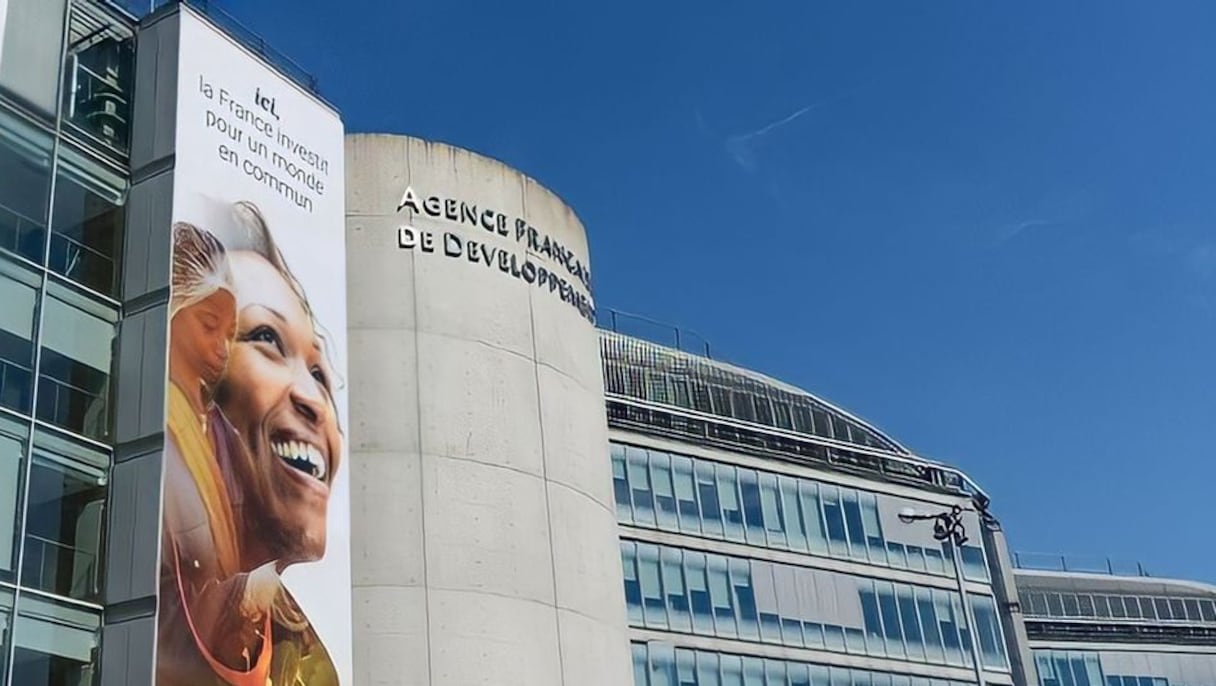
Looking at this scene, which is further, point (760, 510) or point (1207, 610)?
point (1207, 610)

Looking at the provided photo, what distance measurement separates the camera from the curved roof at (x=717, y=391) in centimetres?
5144

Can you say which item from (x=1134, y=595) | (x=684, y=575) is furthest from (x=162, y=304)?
(x=1134, y=595)

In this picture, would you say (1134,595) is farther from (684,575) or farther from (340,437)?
(340,437)

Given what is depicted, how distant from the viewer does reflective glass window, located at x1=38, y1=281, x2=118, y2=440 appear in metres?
28.5

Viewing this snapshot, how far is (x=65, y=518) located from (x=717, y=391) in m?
29.1

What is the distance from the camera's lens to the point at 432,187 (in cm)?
3891

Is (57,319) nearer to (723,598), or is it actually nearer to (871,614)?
(723,598)

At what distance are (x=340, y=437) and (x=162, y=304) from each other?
17.7 ft

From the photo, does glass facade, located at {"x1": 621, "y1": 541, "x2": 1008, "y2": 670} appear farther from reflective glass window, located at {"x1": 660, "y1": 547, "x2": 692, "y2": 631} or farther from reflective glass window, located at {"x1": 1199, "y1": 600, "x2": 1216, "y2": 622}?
Result: reflective glass window, located at {"x1": 1199, "y1": 600, "x2": 1216, "y2": 622}

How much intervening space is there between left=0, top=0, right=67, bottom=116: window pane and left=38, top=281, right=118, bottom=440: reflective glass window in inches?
157

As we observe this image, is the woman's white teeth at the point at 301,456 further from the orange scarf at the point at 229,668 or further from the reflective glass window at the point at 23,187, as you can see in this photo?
the reflective glass window at the point at 23,187

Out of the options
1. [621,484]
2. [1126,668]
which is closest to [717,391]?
[621,484]

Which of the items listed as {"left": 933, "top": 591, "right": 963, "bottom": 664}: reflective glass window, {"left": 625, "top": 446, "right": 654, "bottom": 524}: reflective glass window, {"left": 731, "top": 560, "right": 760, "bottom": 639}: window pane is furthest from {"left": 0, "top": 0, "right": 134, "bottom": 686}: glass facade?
{"left": 933, "top": 591, "right": 963, "bottom": 664}: reflective glass window

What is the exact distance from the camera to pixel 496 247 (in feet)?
129
